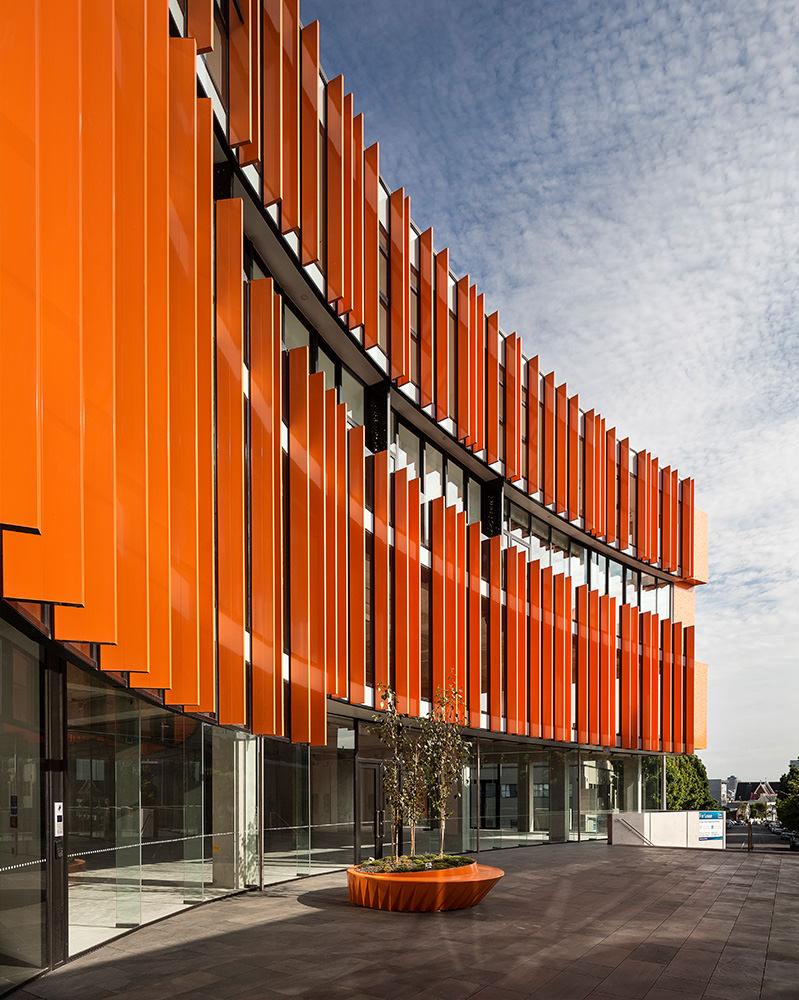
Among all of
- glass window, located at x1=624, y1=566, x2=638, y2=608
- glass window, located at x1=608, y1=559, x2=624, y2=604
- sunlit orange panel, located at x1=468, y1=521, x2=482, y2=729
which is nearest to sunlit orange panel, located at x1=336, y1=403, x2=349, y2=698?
sunlit orange panel, located at x1=468, y1=521, x2=482, y2=729

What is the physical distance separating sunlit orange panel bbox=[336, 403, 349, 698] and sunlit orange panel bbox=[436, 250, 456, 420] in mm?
7132

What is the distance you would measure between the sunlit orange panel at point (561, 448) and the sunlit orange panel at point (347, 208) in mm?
17820

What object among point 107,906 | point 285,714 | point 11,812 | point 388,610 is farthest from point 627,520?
point 11,812

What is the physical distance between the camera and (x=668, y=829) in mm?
43312

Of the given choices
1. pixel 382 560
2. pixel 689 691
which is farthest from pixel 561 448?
pixel 689 691

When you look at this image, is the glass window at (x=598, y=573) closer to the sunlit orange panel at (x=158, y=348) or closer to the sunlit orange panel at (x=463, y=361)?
the sunlit orange panel at (x=463, y=361)

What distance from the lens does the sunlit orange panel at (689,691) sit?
48250mm

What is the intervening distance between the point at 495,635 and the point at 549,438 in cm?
868

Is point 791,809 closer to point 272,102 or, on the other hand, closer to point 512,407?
point 512,407

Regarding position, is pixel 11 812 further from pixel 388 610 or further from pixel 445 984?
pixel 388 610

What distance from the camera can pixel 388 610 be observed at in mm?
25438

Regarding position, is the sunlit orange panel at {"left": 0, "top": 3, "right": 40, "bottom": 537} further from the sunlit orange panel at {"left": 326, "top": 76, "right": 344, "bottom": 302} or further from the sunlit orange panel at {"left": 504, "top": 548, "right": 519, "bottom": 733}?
the sunlit orange panel at {"left": 504, "top": 548, "right": 519, "bottom": 733}

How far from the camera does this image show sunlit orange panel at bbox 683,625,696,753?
1900 inches

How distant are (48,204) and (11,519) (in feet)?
9.13
